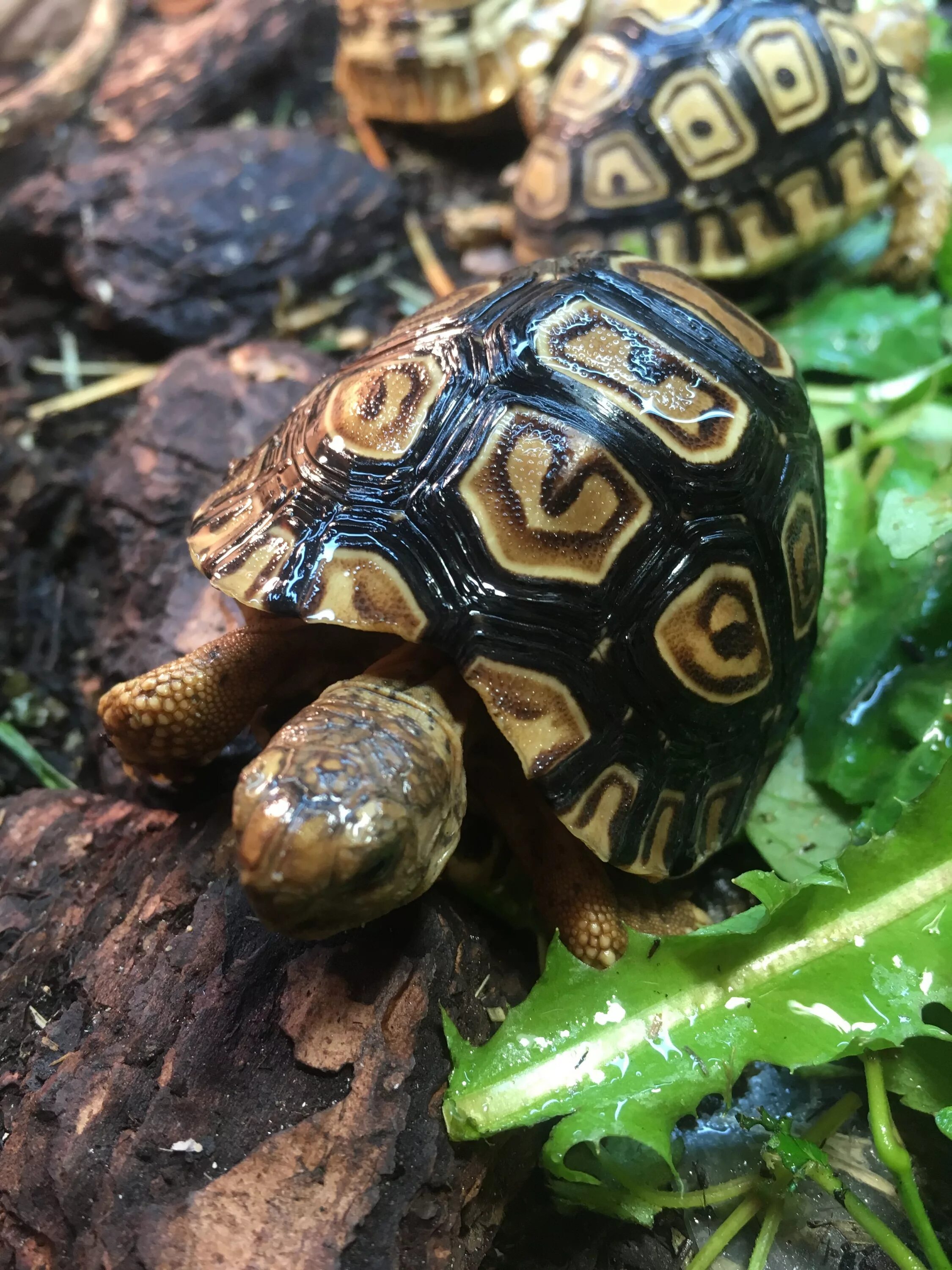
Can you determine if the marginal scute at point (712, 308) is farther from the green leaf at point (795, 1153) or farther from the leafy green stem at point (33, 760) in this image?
the leafy green stem at point (33, 760)

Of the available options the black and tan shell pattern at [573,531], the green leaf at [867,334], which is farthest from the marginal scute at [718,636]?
the green leaf at [867,334]

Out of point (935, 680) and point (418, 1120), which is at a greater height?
point (418, 1120)

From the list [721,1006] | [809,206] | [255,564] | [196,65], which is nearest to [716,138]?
[809,206]

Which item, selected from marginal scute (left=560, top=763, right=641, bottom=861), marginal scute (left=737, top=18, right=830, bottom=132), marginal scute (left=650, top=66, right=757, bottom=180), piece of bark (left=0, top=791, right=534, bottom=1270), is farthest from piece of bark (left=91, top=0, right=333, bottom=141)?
marginal scute (left=560, top=763, right=641, bottom=861)

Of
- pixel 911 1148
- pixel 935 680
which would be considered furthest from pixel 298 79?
pixel 911 1148

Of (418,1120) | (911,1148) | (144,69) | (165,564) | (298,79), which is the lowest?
(911,1148)

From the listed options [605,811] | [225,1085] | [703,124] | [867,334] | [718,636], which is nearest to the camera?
[225,1085]

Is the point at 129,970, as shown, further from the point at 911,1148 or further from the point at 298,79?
the point at 298,79

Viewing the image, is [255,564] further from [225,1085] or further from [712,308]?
[712,308]
